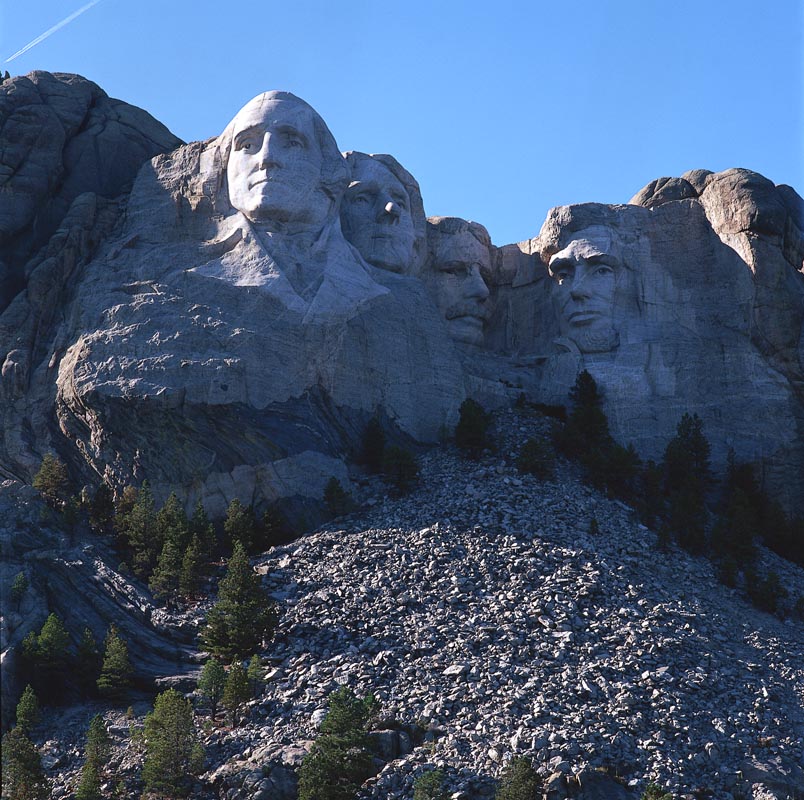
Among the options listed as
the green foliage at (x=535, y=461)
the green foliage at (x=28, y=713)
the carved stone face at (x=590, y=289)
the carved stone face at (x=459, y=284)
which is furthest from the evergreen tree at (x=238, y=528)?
the carved stone face at (x=590, y=289)

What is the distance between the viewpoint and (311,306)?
132ft

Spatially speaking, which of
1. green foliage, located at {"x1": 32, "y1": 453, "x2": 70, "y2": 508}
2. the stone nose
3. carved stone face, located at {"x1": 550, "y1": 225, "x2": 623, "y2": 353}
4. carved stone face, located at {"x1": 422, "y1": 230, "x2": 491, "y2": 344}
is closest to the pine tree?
green foliage, located at {"x1": 32, "y1": 453, "x2": 70, "y2": 508}

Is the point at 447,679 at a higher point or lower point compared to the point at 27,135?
lower

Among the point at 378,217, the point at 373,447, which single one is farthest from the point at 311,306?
the point at 378,217

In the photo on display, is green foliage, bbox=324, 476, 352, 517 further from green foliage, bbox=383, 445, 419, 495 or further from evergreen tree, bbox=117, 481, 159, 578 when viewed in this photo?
evergreen tree, bbox=117, 481, 159, 578

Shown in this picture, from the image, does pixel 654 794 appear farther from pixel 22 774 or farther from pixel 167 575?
pixel 167 575

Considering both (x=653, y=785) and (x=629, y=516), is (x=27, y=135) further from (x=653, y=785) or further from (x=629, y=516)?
(x=653, y=785)

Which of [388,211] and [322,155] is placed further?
[388,211]

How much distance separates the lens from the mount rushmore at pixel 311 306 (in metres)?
38.5

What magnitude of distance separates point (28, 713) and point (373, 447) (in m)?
10.1

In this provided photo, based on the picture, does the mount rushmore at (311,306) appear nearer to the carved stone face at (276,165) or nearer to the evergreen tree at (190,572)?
the carved stone face at (276,165)

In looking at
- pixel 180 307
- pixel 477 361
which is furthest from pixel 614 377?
pixel 180 307

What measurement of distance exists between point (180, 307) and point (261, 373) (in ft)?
7.58

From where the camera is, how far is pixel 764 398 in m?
43.1
